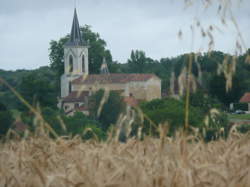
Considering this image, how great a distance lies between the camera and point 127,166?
2938 millimetres

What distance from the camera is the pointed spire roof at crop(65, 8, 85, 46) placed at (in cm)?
12588

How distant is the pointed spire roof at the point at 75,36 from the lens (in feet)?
413

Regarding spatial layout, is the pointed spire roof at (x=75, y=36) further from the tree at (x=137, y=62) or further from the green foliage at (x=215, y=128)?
the green foliage at (x=215, y=128)

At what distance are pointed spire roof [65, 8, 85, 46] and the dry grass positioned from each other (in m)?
122

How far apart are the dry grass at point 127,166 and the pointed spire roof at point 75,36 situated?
122072mm

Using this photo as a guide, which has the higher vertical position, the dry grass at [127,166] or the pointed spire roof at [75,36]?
the pointed spire roof at [75,36]

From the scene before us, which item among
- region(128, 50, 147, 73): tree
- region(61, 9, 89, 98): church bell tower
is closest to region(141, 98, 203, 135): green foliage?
region(61, 9, 89, 98): church bell tower

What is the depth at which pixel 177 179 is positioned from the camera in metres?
2.71

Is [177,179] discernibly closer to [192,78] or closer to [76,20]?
[192,78]

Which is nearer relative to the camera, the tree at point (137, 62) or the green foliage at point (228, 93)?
the green foliage at point (228, 93)

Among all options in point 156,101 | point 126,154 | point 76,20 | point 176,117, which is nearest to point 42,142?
point 126,154

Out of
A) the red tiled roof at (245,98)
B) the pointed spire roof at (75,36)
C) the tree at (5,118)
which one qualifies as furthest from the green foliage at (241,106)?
the tree at (5,118)

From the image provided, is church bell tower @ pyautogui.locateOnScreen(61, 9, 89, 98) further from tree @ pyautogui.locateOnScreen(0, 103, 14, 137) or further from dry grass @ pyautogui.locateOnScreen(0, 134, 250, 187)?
dry grass @ pyautogui.locateOnScreen(0, 134, 250, 187)

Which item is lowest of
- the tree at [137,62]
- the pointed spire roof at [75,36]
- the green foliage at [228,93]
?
the green foliage at [228,93]
